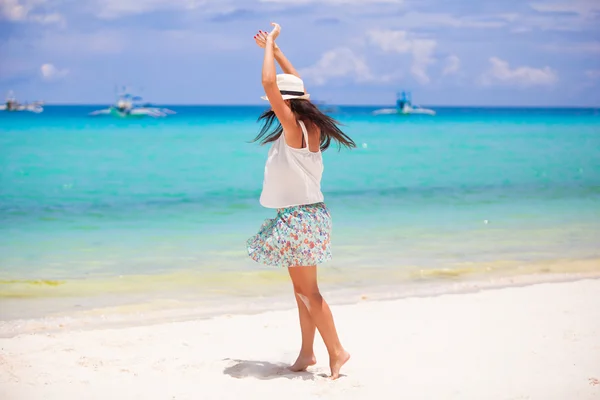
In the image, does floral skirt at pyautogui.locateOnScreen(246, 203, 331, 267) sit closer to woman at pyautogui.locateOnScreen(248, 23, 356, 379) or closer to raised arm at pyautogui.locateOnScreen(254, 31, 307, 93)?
woman at pyautogui.locateOnScreen(248, 23, 356, 379)

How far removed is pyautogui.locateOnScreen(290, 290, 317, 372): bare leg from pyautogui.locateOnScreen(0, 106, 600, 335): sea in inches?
39.5

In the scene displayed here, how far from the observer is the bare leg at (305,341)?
382 centimetres

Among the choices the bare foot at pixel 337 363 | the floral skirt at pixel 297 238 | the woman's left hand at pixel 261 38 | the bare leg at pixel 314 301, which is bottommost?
the bare foot at pixel 337 363

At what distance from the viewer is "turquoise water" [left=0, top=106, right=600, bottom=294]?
7.88 metres

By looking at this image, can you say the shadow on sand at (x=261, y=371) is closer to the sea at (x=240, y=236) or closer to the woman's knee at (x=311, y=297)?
the woman's knee at (x=311, y=297)

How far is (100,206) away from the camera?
509 inches

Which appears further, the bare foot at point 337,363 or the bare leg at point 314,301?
the bare foot at point 337,363

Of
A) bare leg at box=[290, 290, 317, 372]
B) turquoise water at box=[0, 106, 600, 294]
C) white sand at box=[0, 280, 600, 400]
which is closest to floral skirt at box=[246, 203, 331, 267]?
bare leg at box=[290, 290, 317, 372]

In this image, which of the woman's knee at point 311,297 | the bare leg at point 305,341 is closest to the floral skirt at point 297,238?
the woman's knee at point 311,297

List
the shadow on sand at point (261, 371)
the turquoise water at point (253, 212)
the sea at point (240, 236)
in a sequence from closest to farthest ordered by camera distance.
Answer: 1. the shadow on sand at point (261, 371)
2. the sea at point (240, 236)
3. the turquoise water at point (253, 212)

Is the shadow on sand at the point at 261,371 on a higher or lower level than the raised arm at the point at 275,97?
lower

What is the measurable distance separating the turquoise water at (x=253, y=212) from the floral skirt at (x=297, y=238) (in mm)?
3330

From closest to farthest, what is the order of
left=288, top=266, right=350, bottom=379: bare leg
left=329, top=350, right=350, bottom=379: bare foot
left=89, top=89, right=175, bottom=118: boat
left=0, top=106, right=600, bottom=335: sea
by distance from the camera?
left=288, top=266, right=350, bottom=379: bare leg → left=329, top=350, right=350, bottom=379: bare foot → left=0, top=106, right=600, bottom=335: sea → left=89, top=89, right=175, bottom=118: boat

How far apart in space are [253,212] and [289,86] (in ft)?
28.2
